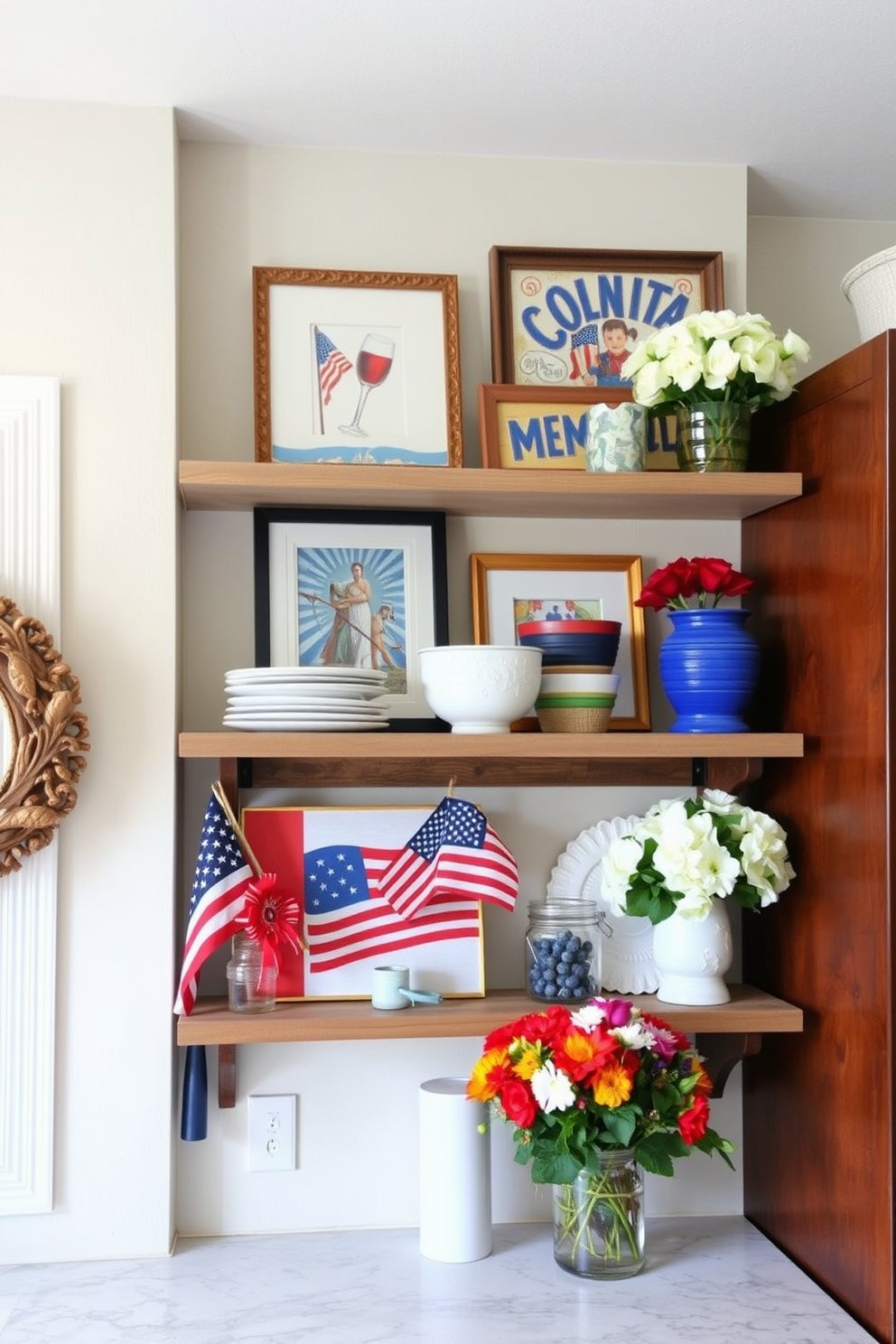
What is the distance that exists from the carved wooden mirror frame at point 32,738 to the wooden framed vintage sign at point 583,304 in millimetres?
839

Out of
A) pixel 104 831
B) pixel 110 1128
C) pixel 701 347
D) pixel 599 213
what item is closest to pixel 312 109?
pixel 599 213

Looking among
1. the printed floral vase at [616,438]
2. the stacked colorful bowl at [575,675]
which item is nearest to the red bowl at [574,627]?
the stacked colorful bowl at [575,675]

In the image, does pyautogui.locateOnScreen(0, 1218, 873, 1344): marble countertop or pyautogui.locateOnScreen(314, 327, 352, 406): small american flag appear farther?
pyautogui.locateOnScreen(314, 327, 352, 406): small american flag

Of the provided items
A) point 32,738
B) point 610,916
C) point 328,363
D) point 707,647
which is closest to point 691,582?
point 707,647

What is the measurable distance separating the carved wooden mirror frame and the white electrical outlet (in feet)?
1.77

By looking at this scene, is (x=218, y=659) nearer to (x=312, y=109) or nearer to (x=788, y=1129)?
(x=312, y=109)

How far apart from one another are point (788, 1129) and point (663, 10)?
63.3 inches

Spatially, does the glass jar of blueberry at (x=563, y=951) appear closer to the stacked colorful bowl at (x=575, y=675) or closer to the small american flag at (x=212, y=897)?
the stacked colorful bowl at (x=575, y=675)

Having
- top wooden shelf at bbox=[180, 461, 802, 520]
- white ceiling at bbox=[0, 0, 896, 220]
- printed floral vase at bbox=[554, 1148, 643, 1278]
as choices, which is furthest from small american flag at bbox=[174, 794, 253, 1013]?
white ceiling at bbox=[0, 0, 896, 220]

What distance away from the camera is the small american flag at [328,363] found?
6.70 ft

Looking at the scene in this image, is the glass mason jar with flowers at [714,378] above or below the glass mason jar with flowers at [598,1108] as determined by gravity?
above

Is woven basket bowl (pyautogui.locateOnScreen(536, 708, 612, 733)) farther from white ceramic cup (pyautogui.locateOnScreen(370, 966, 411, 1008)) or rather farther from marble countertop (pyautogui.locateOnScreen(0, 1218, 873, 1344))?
marble countertop (pyautogui.locateOnScreen(0, 1218, 873, 1344))

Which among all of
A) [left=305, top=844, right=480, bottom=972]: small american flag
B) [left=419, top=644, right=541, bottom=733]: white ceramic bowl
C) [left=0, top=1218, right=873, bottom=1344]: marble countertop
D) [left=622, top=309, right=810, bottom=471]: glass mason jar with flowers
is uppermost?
[left=622, top=309, right=810, bottom=471]: glass mason jar with flowers

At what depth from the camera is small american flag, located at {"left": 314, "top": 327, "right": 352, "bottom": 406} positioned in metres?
2.04
